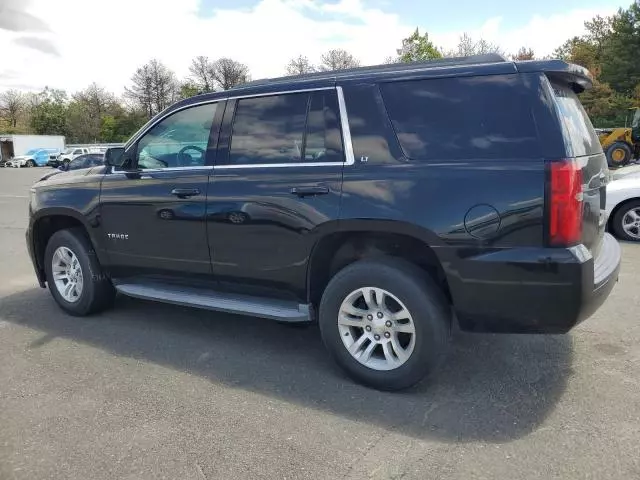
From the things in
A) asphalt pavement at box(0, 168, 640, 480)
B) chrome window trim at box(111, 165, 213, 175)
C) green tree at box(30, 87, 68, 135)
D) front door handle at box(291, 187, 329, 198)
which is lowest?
asphalt pavement at box(0, 168, 640, 480)

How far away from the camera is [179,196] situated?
13.4 ft

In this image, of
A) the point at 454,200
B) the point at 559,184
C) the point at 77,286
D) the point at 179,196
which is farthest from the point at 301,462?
the point at 77,286

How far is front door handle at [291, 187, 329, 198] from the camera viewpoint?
3411mm

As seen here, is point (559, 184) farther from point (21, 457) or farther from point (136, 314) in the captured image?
point (136, 314)

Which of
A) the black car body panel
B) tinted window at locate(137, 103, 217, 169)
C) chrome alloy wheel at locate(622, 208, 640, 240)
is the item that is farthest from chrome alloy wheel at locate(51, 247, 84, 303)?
chrome alloy wheel at locate(622, 208, 640, 240)

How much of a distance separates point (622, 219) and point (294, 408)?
684 cm

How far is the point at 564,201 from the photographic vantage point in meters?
2.79

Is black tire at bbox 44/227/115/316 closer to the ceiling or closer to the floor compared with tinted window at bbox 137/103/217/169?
closer to the floor

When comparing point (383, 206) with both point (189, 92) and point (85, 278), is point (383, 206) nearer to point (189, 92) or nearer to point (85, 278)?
point (85, 278)

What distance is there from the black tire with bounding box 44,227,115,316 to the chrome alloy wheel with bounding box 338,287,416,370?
2.64m

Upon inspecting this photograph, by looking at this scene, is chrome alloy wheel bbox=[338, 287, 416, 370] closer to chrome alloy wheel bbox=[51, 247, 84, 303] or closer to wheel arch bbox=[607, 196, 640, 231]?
chrome alloy wheel bbox=[51, 247, 84, 303]

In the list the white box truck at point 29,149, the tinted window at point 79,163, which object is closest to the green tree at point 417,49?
the tinted window at point 79,163

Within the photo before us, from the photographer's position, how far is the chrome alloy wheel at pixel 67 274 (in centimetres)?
495

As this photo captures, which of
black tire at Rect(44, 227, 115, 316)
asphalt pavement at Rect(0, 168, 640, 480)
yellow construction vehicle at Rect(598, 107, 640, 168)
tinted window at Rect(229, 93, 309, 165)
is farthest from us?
yellow construction vehicle at Rect(598, 107, 640, 168)
